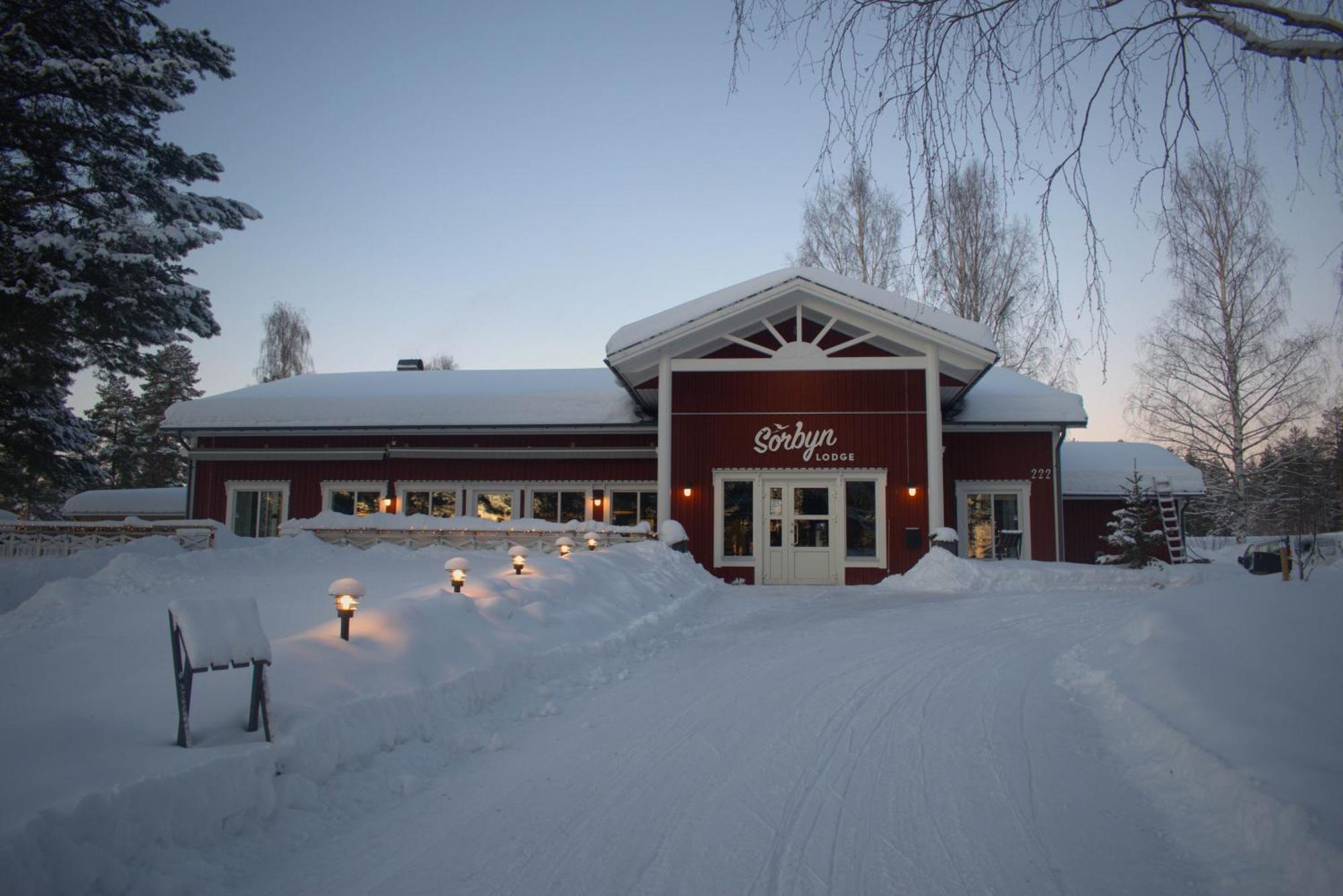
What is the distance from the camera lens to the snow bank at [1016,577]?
14156 mm

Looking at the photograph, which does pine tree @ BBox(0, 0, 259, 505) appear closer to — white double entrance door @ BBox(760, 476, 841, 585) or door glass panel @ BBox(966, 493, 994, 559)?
white double entrance door @ BBox(760, 476, 841, 585)

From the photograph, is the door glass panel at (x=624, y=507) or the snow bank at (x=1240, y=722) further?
the door glass panel at (x=624, y=507)

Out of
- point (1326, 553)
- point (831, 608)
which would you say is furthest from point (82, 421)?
point (1326, 553)

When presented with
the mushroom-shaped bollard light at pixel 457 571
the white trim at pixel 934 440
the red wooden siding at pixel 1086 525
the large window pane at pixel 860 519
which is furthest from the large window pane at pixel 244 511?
the red wooden siding at pixel 1086 525

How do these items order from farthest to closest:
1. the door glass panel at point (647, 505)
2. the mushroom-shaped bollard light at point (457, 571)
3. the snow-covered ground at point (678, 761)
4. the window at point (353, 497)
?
1. the window at point (353, 497)
2. the door glass panel at point (647, 505)
3. the mushroom-shaped bollard light at point (457, 571)
4. the snow-covered ground at point (678, 761)

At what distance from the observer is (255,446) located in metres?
20.8

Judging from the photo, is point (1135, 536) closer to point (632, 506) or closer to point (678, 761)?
point (632, 506)

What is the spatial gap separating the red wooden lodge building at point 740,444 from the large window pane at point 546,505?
1.4 inches

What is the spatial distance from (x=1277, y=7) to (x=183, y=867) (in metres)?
5.96

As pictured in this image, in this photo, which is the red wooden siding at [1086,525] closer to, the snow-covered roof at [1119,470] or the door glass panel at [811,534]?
the snow-covered roof at [1119,470]

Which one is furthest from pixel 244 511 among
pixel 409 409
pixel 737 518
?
pixel 737 518

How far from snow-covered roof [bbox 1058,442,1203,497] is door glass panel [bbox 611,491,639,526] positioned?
412 inches

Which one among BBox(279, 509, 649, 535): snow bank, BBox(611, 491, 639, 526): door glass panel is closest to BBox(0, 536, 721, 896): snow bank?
BBox(279, 509, 649, 535): snow bank

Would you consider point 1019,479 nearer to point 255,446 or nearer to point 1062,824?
point 1062,824
